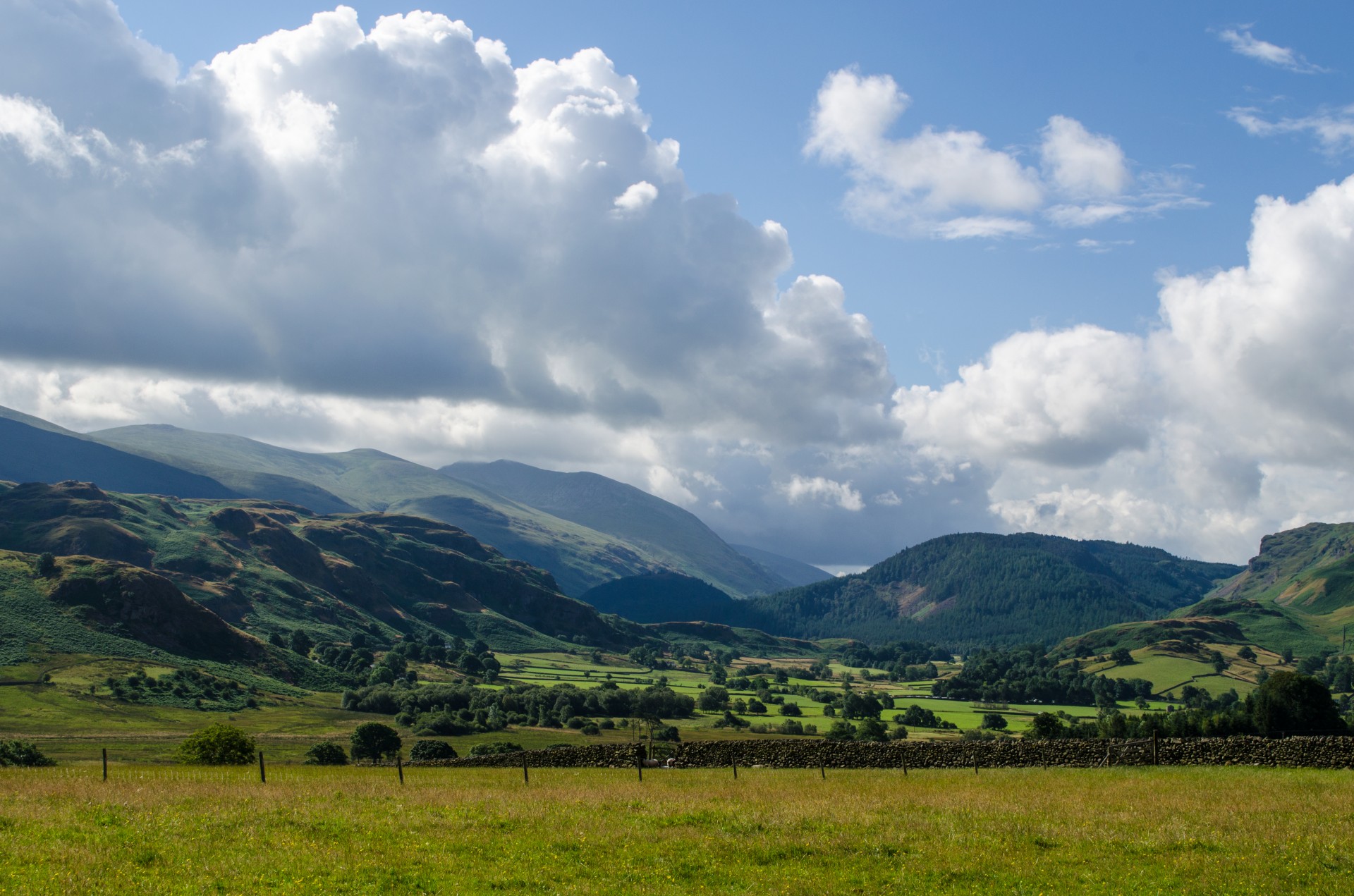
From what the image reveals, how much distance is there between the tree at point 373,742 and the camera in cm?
14712

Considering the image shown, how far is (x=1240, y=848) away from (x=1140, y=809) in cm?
660

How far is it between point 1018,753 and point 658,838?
35.4m

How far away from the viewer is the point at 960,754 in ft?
187

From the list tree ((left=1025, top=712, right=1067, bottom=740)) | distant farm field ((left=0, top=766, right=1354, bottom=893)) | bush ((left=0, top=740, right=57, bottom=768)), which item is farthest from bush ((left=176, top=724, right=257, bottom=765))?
tree ((left=1025, top=712, right=1067, bottom=740))

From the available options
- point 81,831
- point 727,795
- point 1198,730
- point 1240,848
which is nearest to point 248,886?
point 81,831

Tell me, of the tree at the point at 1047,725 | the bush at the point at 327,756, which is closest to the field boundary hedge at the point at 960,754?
the tree at the point at 1047,725

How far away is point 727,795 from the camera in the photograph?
3759 centimetres

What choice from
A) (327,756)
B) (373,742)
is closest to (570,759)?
(327,756)

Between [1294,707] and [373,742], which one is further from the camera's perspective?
[373,742]

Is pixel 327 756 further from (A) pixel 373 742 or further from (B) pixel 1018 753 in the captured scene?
(B) pixel 1018 753

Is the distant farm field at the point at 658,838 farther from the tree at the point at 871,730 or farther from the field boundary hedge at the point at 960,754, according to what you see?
the tree at the point at 871,730

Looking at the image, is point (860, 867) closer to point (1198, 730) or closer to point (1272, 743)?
point (1272, 743)

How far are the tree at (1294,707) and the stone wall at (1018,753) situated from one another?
66.7 m

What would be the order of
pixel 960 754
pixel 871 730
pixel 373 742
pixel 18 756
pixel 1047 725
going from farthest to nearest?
pixel 871 730 < pixel 373 742 < pixel 1047 725 < pixel 18 756 < pixel 960 754
